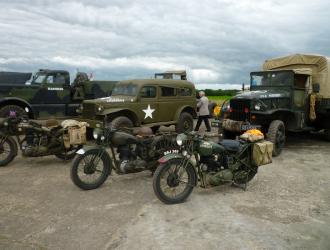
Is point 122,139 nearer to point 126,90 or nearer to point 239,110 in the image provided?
point 239,110

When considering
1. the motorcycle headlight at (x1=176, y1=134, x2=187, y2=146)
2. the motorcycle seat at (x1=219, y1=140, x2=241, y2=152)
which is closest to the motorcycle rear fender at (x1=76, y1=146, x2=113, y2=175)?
the motorcycle headlight at (x1=176, y1=134, x2=187, y2=146)

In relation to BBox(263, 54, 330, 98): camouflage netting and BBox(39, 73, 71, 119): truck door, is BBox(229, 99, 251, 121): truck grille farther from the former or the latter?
BBox(39, 73, 71, 119): truck door

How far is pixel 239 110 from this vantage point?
895 centimetres

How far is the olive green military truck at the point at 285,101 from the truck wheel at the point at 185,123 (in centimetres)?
201

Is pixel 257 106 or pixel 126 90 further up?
pixel 126 90

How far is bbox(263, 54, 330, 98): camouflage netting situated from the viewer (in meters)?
9.96

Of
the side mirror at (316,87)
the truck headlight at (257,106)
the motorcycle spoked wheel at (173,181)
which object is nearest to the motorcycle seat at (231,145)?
the motorcycle spoked wheel at (173,181)

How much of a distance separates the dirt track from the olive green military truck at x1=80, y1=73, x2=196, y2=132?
111 inches

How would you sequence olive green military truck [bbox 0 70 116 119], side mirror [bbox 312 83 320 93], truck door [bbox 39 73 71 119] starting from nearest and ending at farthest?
side mirror [bbox 312 83 320 93] → olive green military truck [bbox 0 70 116 119] → truck door [bbox 39 73 71 119]

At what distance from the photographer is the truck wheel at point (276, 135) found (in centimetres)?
819

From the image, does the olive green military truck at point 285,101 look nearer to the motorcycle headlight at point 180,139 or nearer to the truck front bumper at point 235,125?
the truck front bumper at point 235,125

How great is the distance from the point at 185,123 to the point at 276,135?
11.5ft

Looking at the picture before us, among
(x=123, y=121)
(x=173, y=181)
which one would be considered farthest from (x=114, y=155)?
(x=123, y=121)

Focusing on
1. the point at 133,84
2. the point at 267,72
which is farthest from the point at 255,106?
the point at 133,84
